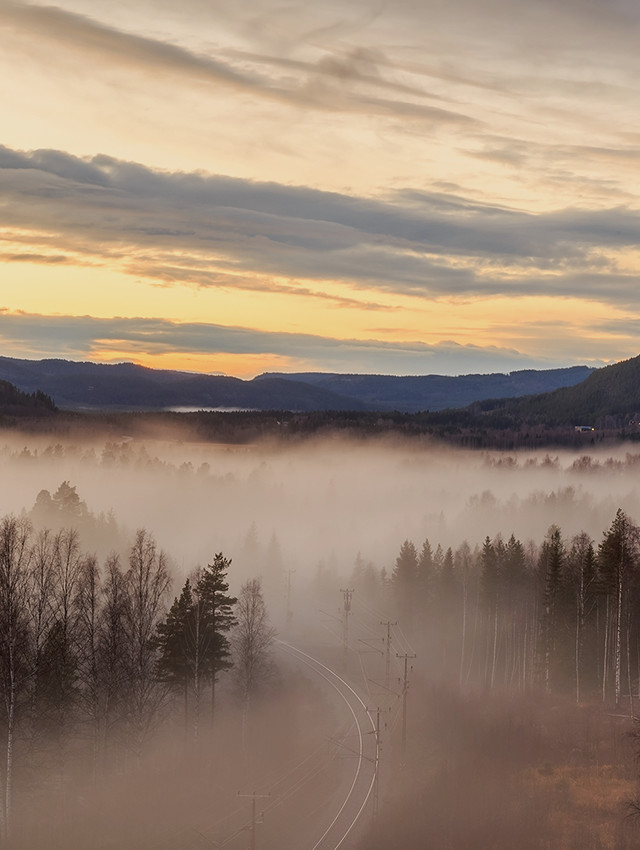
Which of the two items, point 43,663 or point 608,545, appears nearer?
point 43,663

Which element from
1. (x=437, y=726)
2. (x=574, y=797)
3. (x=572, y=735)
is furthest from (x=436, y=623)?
(x=574, y=797)

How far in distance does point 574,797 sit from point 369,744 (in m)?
19.2

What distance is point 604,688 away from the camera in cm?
7794

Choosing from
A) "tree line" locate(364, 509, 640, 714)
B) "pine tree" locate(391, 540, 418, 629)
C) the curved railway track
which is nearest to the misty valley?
the curved railway track

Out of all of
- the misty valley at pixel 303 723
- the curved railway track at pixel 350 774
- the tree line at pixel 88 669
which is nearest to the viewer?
the tree line at pixel 88 669

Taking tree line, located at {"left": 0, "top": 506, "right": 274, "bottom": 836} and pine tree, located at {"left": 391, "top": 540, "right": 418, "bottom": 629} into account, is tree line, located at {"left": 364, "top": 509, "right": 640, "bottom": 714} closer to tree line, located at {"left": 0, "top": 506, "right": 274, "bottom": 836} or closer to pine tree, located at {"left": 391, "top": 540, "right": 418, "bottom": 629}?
pine tree, located at {"left": 391, "top": 540, "right": 418, "bottom": 629}

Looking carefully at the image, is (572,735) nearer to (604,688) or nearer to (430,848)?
(604,688)

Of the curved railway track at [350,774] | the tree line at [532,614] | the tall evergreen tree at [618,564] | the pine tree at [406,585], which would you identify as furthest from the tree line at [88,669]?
the pine tree at [406,585]

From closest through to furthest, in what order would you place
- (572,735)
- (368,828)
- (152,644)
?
1. (368,828)
2. (152,644)
3. (572,735)

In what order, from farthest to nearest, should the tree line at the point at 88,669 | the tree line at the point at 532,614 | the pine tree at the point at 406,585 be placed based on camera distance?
1. the pine tree at the point at 406,585
2. the tree line at the point at 532,614
3. the tree line at the point at 88,669

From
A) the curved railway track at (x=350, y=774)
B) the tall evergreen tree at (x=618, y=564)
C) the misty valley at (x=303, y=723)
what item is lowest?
the curved railway track at (x=350, y=774)

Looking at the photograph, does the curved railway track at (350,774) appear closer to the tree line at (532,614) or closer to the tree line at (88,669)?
the tree line at (88,669)

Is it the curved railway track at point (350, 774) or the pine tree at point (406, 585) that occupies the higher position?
the pine tree at point (406, 585)

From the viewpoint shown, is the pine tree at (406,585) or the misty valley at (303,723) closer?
the misty valley at (303,723)
